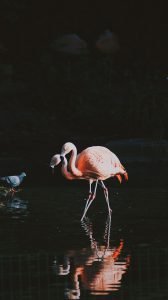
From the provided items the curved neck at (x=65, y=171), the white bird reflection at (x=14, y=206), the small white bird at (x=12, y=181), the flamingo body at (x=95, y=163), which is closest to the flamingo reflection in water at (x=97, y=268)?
→ the curved neck at (x=65, y=171)

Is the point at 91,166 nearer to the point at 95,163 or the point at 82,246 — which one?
the point at 95,163

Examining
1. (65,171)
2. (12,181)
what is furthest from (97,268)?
(12,181)

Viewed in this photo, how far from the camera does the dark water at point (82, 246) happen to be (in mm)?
8086

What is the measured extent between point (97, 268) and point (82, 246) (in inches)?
49.5

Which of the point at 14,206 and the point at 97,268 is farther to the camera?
the point at 14,206

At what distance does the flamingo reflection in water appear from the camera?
8.03 m

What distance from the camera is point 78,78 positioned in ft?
81.5

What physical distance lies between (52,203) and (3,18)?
1265 cm

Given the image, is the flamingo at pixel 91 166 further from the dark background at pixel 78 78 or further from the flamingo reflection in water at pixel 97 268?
the dark background at pixel 78 78

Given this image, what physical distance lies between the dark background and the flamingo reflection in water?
963cm

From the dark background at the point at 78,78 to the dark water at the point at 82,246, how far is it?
5988 mm

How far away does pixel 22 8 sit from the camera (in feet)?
84.6

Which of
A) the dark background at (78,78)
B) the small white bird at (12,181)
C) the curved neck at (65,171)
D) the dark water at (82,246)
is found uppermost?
the dark background at (78,78)

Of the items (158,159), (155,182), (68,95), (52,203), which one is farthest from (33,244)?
(68,95)
